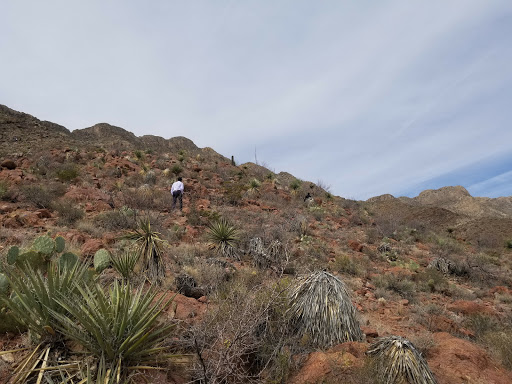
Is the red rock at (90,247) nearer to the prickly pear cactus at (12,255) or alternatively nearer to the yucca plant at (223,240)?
the prickly pear cactus at (12,255)

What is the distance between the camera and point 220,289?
18.9 ft

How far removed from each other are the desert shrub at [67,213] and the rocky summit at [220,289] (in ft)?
0.20

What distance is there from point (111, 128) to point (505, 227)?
159 feet

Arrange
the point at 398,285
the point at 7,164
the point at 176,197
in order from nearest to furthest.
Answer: the point at 398,285 → the point at 176,197 → the point at 7,164

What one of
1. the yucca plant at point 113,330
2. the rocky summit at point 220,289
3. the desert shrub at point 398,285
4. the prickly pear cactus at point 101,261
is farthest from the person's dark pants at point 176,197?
the yucca plant at point 113,330

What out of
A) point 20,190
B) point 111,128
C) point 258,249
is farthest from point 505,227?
point 111,128

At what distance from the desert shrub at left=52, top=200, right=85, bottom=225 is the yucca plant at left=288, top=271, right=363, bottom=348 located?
846 centimetres

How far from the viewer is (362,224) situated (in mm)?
17641

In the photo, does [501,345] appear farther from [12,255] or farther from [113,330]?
[12,255]

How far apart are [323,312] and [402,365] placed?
3.88 ft

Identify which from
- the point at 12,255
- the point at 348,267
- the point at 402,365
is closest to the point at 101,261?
the point at 12,255

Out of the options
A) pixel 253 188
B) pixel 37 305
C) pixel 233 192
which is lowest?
pixel 37 305

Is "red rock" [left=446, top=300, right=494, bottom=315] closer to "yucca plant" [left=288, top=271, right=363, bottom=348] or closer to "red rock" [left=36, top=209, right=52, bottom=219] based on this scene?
"yucca plant" [left=288, top=271, right=363, bottom=348]

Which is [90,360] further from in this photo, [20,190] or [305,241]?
[20,190]
